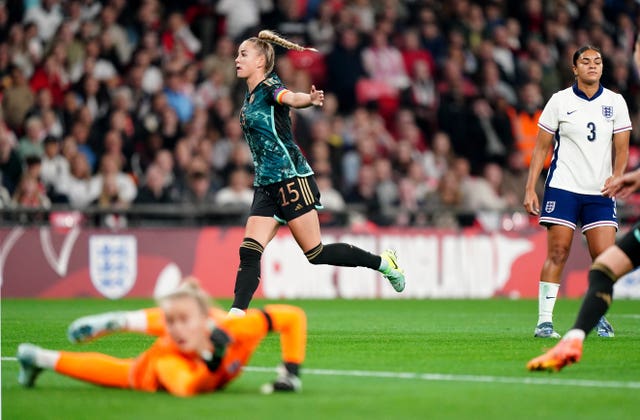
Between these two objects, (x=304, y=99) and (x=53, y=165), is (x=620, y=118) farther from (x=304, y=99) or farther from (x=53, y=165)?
(x=53, y=165)

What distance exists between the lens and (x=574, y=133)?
11.4 m

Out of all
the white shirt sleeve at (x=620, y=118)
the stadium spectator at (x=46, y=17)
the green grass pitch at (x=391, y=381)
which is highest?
the stadium spectator at (x=46, y=17)

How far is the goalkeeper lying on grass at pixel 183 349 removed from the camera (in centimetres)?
684

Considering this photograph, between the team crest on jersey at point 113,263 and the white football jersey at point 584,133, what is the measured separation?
8.88 metres

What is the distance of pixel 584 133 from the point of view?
37.3 feet

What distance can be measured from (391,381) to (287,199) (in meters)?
3.41

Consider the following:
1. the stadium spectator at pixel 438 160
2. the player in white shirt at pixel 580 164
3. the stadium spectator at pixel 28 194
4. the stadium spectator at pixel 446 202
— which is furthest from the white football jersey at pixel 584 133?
the stadium spectator at pixel 438 160

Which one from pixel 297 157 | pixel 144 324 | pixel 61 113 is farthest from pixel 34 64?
pixel 144 324

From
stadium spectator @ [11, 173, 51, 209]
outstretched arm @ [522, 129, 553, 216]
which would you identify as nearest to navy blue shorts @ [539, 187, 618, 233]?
outstretched arm @ [522, 129, 553, 216]

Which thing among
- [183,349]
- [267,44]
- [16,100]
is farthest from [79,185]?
[183,349]

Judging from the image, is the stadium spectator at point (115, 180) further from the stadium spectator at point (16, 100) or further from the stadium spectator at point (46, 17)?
the stadium spectator at point (46, 17)

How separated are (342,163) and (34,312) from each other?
715cm

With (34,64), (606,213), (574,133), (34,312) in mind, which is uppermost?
(34,64)

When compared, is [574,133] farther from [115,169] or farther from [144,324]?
[115,169]
